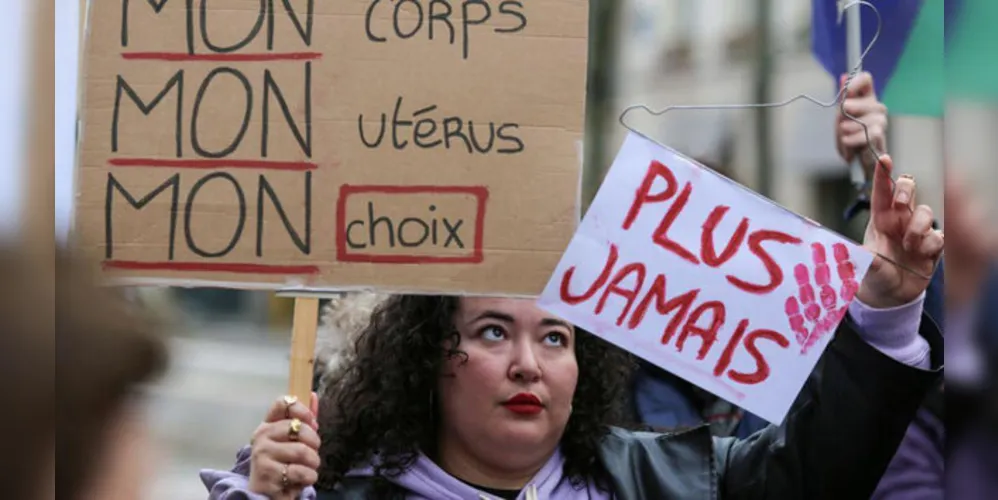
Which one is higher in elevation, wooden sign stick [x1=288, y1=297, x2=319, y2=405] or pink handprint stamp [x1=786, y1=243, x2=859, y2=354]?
pink handprint stamp [x1=786, y1=243, x2=859, y2=354]

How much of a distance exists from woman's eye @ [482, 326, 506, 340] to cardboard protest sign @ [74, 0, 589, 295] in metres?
0.13


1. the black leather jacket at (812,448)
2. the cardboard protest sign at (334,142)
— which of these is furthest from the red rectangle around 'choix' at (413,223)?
the black leather jacket at (812,448)

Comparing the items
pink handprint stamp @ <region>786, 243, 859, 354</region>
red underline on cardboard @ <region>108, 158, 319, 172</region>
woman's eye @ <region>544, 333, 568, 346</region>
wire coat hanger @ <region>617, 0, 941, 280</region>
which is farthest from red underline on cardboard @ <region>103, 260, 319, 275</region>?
pink handprint stamp @ <region>786, 243, 859, 354</region>

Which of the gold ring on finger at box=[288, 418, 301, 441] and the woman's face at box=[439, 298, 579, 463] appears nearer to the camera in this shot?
the gold ring on finger at box=[288, 418, 301, 441]

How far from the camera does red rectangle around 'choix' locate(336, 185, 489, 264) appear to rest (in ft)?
6.42

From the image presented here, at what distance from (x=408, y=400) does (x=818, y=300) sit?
61 cm

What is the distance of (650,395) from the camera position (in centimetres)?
265

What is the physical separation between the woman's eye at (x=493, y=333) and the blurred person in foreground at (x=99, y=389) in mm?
477

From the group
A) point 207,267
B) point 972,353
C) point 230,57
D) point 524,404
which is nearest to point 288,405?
point 207,267

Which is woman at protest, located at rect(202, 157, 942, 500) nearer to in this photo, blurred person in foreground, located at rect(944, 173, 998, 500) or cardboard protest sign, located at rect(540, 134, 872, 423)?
cardboard protest sign, located at rect(540, 134, 872, 423)

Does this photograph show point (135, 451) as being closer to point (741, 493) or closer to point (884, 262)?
point (741, 493)

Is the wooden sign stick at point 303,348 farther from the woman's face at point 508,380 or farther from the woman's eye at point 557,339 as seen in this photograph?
the woman's eye at point 557,339

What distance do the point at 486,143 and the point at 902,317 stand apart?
0.61 m

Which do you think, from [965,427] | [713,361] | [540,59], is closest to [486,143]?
[540,59]
